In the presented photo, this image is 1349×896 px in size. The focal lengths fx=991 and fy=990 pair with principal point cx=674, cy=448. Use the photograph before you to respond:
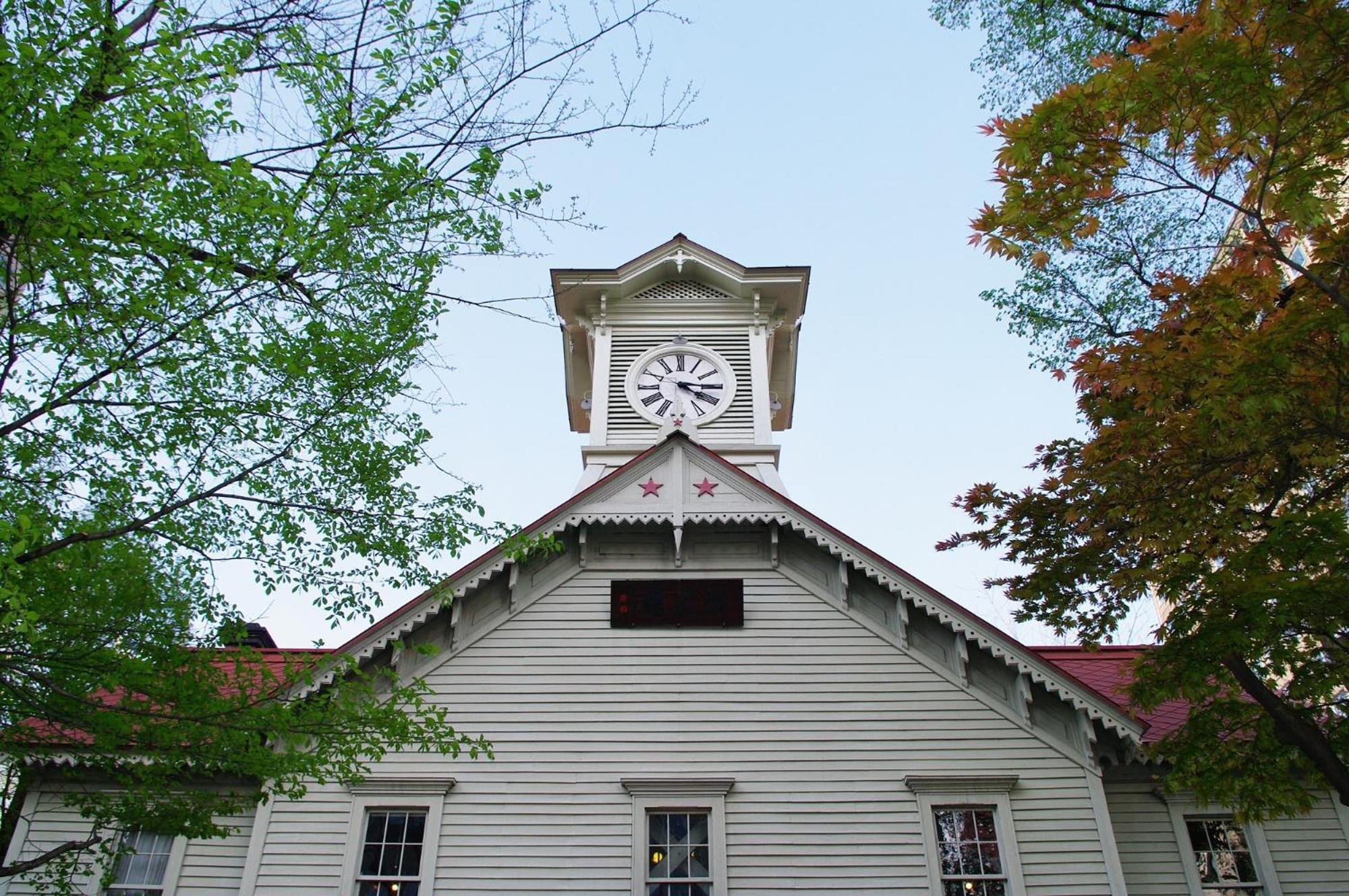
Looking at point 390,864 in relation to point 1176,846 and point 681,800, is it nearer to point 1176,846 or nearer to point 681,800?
point 681,800

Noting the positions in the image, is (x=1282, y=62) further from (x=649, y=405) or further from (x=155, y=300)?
(x=649, y=405)

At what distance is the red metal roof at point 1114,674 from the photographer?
13391 millimetres

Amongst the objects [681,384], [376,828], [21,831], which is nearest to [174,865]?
[21,831]

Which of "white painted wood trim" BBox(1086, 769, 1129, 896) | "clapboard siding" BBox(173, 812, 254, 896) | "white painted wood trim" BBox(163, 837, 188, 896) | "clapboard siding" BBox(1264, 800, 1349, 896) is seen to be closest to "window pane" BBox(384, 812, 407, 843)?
"clapboard siding" BBox(173, 812, 254, 896)

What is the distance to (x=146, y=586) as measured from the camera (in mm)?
7664

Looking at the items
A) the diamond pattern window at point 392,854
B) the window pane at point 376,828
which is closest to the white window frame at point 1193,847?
the diamond pattern window at point 392,854

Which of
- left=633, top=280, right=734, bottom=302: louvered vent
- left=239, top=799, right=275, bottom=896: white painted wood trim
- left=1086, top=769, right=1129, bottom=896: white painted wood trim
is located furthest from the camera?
left=633, top=280, right=734, bottom=302: louvered vent

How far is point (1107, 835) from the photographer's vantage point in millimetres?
11555

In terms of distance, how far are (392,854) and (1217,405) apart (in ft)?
32.9

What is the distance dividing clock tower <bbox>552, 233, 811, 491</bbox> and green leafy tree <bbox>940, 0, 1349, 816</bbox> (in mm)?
6646

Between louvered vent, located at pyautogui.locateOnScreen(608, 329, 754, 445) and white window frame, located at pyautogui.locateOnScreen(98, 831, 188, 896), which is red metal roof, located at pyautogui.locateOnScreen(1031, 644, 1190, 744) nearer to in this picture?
louvered vent, located at pyautogui.locateOnScreen(608, 329, 754, 445)

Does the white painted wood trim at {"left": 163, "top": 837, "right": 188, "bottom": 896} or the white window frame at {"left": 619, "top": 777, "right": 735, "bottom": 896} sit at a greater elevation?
the white window frame at {"left": 619, "top": 777, "right": 735, "bottom": 896}

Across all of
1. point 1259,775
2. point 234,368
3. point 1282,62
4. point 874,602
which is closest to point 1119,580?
point 1259,775

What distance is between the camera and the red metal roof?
13.4 meters
